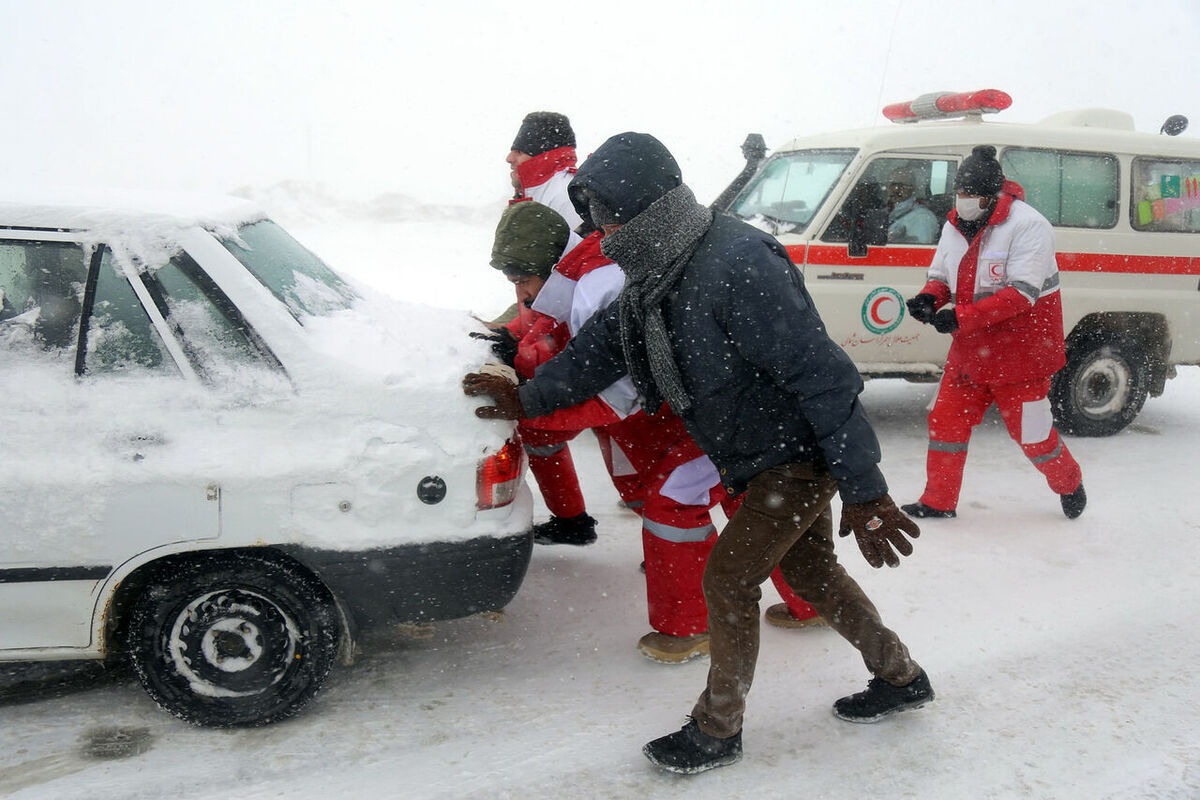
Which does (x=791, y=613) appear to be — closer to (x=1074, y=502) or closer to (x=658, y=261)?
(x=658, y=261)

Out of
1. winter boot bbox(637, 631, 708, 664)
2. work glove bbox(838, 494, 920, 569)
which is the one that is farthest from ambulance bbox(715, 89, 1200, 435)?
work glove bbox(838, 494, 920, 569)

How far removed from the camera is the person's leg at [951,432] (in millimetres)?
4914

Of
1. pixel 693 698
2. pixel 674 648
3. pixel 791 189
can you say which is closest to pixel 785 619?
pixel 674 648

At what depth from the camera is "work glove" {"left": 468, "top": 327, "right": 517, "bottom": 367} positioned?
3.51m

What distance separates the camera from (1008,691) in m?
3.38

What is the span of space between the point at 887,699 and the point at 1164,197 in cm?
532

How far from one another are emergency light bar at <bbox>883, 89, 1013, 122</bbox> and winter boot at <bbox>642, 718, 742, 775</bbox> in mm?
5257

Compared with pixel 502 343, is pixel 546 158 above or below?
above

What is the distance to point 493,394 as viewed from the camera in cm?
303

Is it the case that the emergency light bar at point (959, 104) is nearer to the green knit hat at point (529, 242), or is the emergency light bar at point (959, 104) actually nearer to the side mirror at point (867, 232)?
the side mirror at point (867, 232)

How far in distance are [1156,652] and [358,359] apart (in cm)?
316

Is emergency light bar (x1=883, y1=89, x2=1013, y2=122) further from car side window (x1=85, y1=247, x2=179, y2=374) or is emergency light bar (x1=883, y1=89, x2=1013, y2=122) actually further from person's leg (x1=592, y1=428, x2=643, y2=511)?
car side window (x1=85, y1=247, x2=179, y2=374)

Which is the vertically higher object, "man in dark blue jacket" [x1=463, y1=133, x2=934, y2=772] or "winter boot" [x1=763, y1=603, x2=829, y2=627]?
"man in dark blue jacket" [x1=463, y1=133, x2=934, y2=772]

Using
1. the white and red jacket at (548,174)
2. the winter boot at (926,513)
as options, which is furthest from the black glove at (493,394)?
the winter boot at (926,513)
